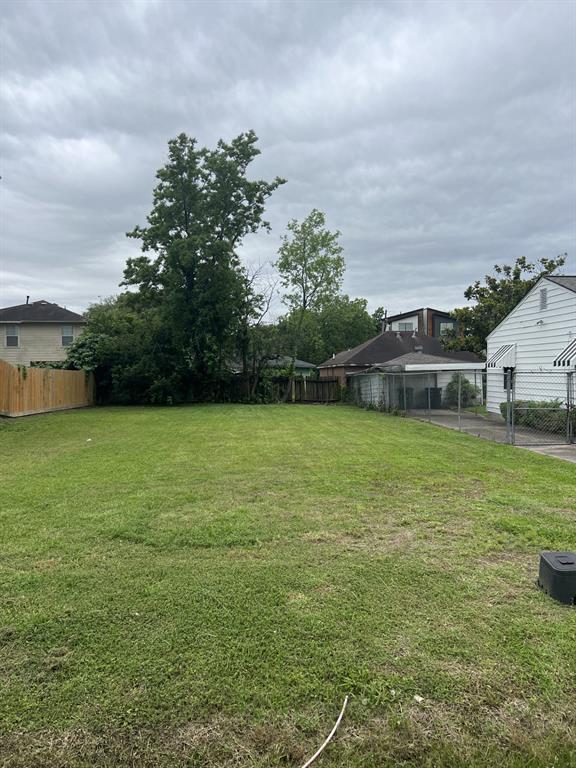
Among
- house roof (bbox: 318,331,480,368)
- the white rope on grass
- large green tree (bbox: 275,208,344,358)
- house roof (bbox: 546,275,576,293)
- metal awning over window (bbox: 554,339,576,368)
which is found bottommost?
the white rope on grass

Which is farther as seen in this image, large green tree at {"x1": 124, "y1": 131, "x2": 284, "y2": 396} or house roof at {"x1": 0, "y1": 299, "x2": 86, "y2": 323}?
house roof at {"x1": 0, "y1": 299, "x2": 86, "y2": 323}

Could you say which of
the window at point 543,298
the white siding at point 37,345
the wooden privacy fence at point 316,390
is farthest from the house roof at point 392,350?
the white siding at point 37,345

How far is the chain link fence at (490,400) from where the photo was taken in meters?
10.9

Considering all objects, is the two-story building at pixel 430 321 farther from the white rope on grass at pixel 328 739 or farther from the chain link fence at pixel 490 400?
the white rope on grass at pixel 328 739

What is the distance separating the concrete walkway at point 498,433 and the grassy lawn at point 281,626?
3462 millimetres

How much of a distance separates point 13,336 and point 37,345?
1.56 metres

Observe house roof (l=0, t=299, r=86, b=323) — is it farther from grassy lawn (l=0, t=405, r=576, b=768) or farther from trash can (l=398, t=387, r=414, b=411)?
grassy lawn (l=0, t=405, r=576, b=768)

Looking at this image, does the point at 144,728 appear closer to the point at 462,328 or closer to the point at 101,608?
the point at 101,608

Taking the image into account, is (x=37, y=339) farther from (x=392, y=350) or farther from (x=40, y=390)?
(x=392, y=350)

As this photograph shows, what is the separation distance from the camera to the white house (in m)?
12.2

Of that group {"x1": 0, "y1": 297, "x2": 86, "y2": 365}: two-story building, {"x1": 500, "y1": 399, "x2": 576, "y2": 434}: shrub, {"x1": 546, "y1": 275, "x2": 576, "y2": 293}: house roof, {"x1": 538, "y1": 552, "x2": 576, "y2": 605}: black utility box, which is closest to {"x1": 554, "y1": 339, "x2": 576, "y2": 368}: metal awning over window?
{"x1": 500, "y1": 399, "x2": 576, "y2": 434}: shrub

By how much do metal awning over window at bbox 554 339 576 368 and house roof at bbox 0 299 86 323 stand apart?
26.5 m

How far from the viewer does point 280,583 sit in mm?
3314

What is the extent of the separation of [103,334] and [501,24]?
802 inches
